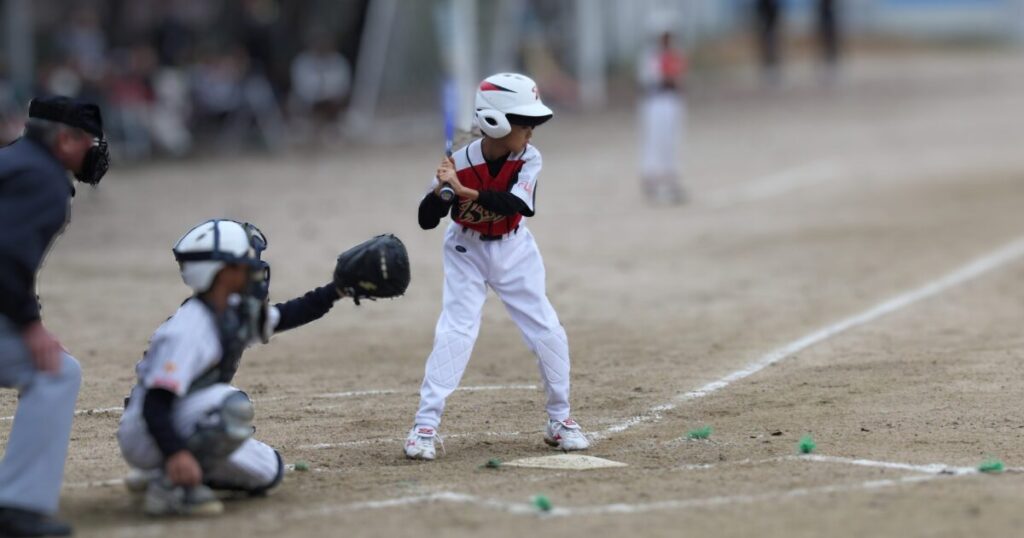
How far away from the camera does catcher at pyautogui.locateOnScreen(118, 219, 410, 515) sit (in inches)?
248

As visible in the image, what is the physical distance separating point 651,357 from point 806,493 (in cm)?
408

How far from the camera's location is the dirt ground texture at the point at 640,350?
6.63 m

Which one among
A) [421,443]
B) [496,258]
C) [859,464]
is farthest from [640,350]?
A: [859,464]

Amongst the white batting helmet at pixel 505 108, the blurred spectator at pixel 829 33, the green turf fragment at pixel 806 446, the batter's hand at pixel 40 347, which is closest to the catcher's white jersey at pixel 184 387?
the batter's hand at pixel 40 347

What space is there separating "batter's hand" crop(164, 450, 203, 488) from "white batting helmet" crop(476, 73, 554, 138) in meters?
2.45

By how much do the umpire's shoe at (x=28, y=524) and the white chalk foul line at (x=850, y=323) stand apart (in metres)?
3.16

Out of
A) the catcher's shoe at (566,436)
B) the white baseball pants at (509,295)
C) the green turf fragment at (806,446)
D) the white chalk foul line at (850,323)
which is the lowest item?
the white chalk foul line at (850,323)

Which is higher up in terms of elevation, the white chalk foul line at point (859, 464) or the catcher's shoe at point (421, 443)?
the catcher's shoe at point (421, 443)

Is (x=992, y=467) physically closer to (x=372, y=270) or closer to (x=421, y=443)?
(x=421, y=443)

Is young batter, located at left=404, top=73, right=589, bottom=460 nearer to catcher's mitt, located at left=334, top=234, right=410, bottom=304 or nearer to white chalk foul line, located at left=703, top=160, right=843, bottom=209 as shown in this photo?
catcher's mitt, located at left=334, top=234, right=410, bottom=304

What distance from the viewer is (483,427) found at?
8617 mm

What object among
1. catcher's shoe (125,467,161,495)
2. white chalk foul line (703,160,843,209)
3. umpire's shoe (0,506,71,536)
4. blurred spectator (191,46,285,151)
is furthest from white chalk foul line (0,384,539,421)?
blurred spectator (191,46,285,151)

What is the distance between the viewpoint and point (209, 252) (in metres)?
6.59

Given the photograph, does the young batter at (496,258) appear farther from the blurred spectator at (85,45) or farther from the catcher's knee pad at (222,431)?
the blurred spectator at (85,45)
